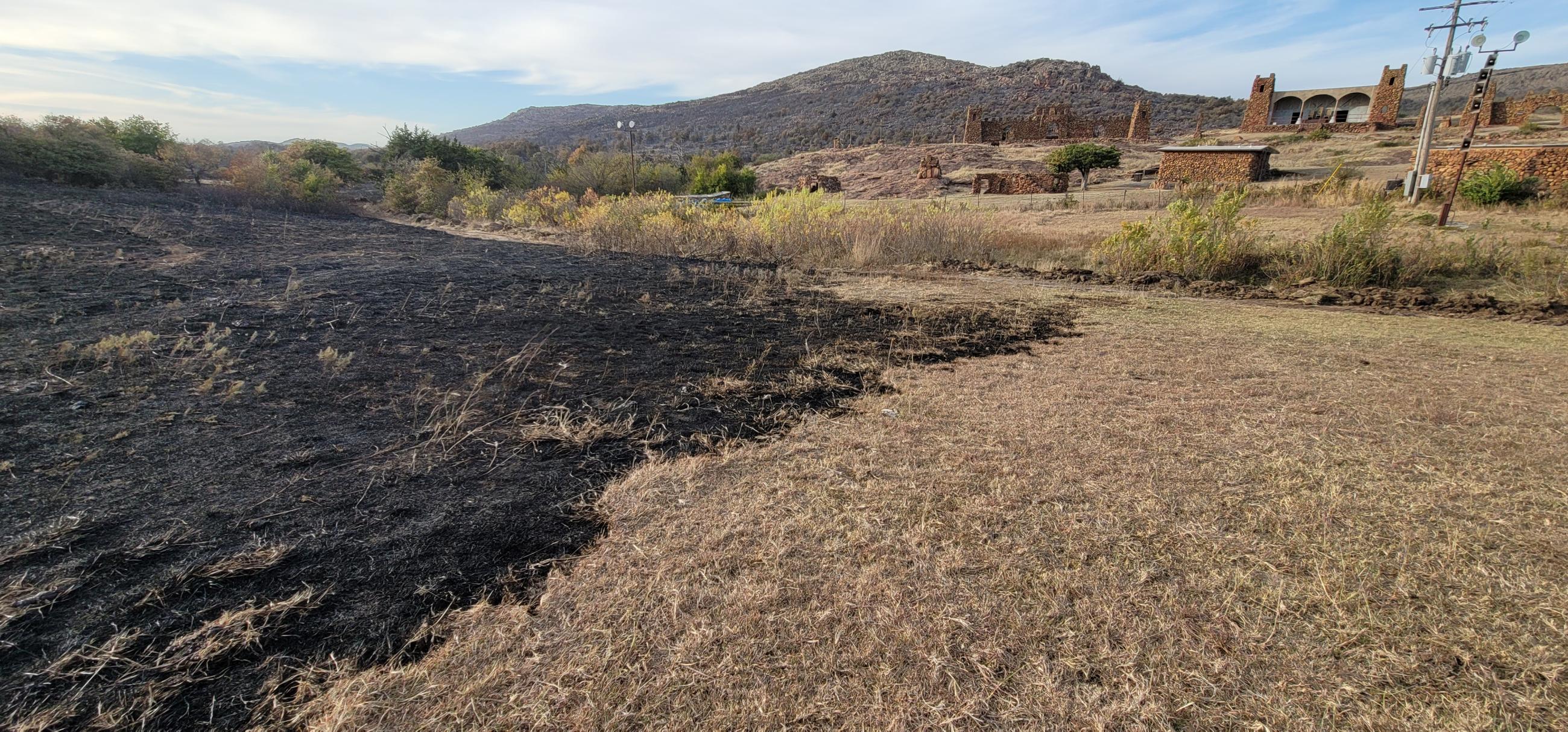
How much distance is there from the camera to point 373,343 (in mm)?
4895

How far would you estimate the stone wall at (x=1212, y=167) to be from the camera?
22078mm

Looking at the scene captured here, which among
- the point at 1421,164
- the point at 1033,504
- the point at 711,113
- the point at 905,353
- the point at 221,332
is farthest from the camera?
the point at 711,113

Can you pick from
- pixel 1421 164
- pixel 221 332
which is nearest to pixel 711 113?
pixel 1421 164

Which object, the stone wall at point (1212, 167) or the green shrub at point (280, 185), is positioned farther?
the stone wall at point (1212, 167)

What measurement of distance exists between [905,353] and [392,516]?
13.1 ft

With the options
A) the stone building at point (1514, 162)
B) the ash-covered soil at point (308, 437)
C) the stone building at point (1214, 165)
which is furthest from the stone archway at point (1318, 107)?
the ash-covered soil at point (308, 437)

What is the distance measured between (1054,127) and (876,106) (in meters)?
33.6

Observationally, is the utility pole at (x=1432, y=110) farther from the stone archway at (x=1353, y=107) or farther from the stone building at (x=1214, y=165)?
the stone archway at (x=1353, y=107)

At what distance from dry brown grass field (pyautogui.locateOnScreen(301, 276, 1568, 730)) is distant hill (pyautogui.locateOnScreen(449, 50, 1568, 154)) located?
55.5 metres

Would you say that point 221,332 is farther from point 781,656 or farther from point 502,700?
point 781,656

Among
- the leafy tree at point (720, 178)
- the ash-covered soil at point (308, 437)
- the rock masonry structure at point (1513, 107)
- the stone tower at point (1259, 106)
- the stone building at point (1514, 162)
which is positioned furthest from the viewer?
the stone tower at point (1259, 106)

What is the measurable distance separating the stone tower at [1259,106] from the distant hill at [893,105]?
11172 millimetres

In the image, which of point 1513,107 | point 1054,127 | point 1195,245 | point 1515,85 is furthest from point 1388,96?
point 1515,85

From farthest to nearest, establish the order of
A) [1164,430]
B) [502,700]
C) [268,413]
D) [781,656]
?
[1164,430], [268,413], [781,656], [502,700]
